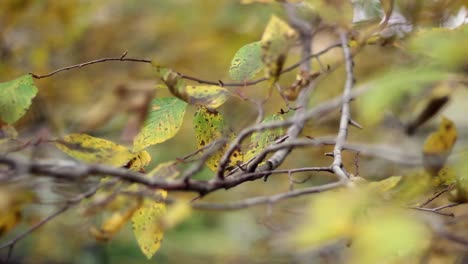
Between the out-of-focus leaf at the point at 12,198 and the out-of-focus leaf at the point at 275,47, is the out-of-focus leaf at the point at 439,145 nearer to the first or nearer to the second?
the out-of-focus leaf at the point at 275,47

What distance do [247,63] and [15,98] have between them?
0.86 feet

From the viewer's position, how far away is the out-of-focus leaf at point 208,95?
69 centimetres

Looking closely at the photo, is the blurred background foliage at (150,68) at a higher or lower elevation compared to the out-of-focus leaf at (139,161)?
lower

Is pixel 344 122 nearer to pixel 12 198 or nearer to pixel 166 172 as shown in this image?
pixel 166 172

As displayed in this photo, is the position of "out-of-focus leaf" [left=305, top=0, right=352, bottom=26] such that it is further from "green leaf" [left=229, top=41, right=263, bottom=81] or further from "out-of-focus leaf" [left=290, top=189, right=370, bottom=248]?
"out-of-focus leaf" [left=290, top=189, right=370, bottom=248]

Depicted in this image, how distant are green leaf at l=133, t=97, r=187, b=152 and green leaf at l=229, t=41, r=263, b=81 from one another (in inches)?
2.9

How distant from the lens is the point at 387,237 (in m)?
0.36

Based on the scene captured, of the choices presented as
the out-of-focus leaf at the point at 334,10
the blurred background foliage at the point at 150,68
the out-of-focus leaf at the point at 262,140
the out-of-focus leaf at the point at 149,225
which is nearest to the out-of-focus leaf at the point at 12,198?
the out-of-focus leaf at the point at 149,225

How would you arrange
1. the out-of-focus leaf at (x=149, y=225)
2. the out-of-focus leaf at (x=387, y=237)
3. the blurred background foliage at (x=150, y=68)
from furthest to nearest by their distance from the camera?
the blurred background foliage at (x=150, y=68) → the out-of-focus leaf at (x=149, y=225) → the out-of-focus leaf at (x=387, y=237)

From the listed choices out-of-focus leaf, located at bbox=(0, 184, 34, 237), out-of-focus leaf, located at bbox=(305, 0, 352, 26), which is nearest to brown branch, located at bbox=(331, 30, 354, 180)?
out-of-focus leaf, located at bbox=(305, 0, 352, 26)

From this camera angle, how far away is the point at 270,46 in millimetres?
617

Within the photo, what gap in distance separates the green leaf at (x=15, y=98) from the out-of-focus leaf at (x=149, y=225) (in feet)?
0.54

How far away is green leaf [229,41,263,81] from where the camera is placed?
2.36ft

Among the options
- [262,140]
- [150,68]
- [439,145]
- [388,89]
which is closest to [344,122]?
[262,140]
